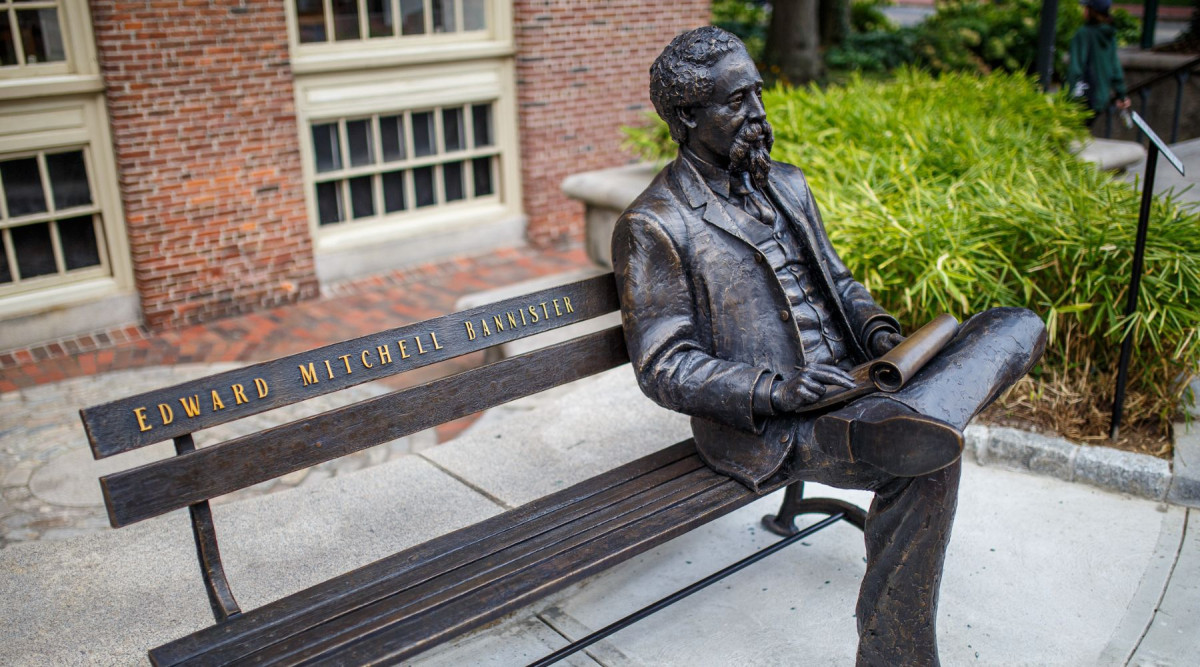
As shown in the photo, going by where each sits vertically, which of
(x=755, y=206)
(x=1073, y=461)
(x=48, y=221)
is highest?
(x=755, y=206)

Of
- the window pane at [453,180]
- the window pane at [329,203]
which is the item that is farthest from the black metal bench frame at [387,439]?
the window pane at [453,180]

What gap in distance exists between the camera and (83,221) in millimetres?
7023

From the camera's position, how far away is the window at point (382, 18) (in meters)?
7.78

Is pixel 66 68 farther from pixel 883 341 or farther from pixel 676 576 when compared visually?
pixel 883 341

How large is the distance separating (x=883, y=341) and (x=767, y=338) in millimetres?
425

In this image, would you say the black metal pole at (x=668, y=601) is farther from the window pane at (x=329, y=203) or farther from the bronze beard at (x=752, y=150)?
the window pane at (x=329, y=203)

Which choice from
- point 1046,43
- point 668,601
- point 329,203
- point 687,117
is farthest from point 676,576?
point 1046,43

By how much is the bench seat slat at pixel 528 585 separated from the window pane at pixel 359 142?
574cm

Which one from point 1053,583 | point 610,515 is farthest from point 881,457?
point 1053,583

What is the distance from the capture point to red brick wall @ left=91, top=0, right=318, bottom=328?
6.75 metres

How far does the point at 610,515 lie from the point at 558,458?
158 cm

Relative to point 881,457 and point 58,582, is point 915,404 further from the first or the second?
point 58,582

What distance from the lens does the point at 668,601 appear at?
3.40 metres

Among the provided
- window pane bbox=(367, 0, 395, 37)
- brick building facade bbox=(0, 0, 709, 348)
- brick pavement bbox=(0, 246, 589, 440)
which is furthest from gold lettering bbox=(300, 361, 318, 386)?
window pane bbox=(367, 0, 395, 37)
